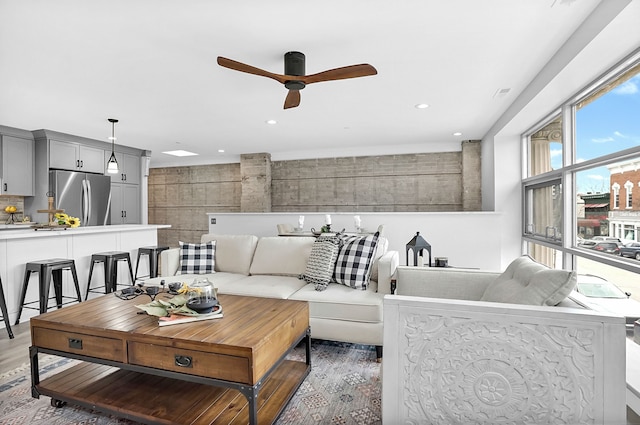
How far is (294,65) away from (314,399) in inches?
94.7

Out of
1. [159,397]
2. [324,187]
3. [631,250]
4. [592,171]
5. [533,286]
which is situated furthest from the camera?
[324,187]

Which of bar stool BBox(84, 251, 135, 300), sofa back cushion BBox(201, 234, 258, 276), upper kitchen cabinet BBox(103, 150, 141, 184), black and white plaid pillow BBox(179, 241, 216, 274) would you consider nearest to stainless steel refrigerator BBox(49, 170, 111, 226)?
upper kitchen cabinet BBox(103, 150, 141, 184)

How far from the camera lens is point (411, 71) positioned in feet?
9.77

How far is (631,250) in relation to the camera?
88.8 inches

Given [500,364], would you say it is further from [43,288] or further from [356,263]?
[43,288]

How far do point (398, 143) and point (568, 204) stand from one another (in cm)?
344

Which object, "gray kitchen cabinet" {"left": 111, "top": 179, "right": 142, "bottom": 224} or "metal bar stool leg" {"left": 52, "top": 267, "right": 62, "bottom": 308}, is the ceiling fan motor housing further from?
"gray kitchen cabinet" {"left": 111, "top": 179, "right": 142, "bottom": 224}

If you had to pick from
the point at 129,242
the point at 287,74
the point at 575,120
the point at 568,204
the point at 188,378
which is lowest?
the point at 188,378

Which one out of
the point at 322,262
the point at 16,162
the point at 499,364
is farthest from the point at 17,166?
the point at 499,364

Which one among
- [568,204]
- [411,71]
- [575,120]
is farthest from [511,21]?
[568,204]

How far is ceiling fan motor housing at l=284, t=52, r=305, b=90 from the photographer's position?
259cm

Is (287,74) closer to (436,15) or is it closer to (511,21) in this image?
(436,15)

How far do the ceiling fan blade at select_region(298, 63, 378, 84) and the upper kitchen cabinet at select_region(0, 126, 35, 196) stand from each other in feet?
17.0

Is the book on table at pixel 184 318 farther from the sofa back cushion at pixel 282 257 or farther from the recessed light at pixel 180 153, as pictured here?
the recessed light at pixel 180 153
